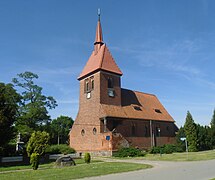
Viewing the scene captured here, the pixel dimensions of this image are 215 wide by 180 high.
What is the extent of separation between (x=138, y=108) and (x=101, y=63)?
985 centimetres

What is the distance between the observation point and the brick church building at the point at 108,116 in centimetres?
3391

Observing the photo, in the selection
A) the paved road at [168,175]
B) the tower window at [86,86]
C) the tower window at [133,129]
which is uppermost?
the tower window at [86,86]

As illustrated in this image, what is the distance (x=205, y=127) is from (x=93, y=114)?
1999 centimetres

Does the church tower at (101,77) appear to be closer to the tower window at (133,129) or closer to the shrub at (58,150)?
the tower window at (133,129)

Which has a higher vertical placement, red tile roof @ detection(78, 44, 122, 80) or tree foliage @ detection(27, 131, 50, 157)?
red tile roof @ detection(78, 44, 122, 80)

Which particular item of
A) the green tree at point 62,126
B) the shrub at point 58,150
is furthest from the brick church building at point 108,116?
the green tree at point 62,126

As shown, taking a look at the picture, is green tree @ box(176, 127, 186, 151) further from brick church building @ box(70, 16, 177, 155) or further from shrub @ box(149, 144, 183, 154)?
brick church building @ box(70, 16, 177, 155)

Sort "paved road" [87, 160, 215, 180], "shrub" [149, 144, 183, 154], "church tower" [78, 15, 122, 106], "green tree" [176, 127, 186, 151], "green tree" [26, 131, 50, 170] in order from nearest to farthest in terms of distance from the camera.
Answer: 1. "paved road" [87, 160, 215, 180]
2. "green tree" [26, 131, 50, 170]
3. "shrub" [149, 144, 183, 154]
4. "church tower" [78, 15, 122, 106]
5. "green tree" [176, 127, 186, 151]

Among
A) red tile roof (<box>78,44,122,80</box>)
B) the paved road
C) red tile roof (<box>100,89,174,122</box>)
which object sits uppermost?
red tile roof (<box>78,44,122,80</box>)

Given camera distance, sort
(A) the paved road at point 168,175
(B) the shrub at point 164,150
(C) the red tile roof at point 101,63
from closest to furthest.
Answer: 1. (A) the paved road at point 168,175
2. (B) the shrub at point 164,150
3. (C) the red tile roof at point 101,63

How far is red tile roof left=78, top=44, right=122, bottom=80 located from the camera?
37381 mm

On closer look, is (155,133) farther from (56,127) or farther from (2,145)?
(56,127)

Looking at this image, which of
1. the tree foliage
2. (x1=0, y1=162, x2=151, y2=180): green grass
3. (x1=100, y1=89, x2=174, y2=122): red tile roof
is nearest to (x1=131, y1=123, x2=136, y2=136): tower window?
(x1=100, y1=89, x2=174, y2=122): red tile roof

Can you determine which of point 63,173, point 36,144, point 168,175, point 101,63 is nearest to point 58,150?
point 36,144
